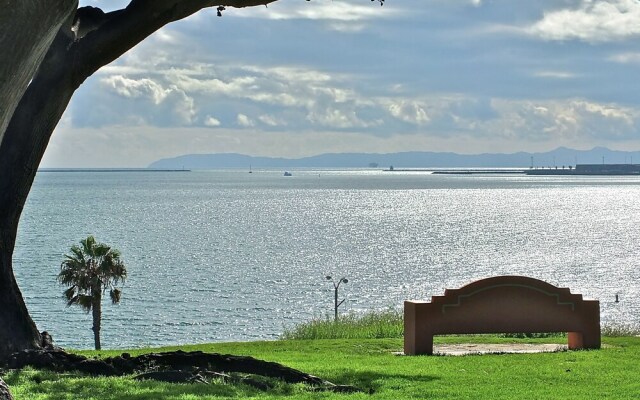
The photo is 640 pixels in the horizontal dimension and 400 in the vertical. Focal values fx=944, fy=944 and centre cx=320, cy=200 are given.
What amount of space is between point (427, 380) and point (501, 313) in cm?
625

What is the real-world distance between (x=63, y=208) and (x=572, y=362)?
582 ft

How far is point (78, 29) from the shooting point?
15180mm

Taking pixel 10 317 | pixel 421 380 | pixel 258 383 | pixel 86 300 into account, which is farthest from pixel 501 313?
pixel 86 300

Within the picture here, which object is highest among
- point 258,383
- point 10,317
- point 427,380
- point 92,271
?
point 10,317

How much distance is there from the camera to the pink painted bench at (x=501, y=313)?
19.8 metres

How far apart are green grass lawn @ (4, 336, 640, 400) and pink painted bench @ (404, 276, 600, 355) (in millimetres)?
967

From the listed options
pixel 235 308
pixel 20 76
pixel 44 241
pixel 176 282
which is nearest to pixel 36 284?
pixel 176 282

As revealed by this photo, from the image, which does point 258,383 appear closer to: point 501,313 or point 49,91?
point 49,91

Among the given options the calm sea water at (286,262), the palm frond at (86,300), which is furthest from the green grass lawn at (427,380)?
the calm sea water at (286,262)

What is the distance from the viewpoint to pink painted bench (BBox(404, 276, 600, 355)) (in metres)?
19.8

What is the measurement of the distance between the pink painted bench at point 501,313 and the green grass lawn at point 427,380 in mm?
967

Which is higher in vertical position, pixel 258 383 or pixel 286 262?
pixel 258 383

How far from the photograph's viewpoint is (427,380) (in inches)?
563

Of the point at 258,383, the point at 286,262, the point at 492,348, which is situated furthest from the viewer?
the point at 286,262
